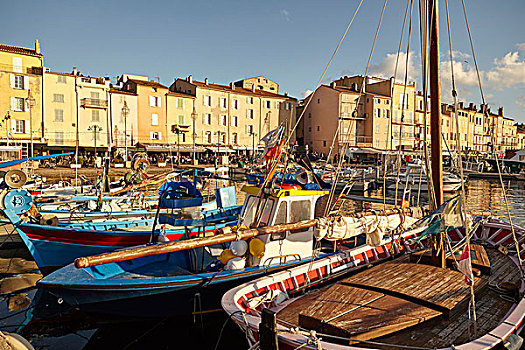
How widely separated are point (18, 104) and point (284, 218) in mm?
50643

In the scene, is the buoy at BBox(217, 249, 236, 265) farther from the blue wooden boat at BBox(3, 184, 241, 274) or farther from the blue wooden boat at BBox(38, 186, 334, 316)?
the blue wooden boat at BBox(3, 184, 241, 274)

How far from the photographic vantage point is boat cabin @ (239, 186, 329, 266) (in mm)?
9297

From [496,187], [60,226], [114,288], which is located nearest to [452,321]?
[114,288]

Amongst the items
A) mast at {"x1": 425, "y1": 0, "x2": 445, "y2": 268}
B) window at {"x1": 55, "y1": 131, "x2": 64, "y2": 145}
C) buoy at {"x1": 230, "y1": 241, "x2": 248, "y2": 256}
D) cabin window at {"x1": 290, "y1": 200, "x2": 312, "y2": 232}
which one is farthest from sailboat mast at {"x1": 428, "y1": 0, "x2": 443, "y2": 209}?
window at {"x1": 55, "y1": 131, "x2": 64, "y2": 145}

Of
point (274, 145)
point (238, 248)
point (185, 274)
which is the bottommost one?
point (185, 274)

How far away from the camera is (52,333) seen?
9.23 meters

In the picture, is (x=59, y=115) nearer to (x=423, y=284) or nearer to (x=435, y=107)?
(x=435, y=107)

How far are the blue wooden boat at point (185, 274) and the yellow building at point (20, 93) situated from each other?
45059mm

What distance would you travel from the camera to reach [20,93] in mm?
48188

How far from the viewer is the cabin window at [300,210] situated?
9477 millimetres

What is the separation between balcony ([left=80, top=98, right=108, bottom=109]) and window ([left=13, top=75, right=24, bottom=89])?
6.94 meters

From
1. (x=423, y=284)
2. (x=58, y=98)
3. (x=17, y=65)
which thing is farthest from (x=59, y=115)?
(x=423, y=284)

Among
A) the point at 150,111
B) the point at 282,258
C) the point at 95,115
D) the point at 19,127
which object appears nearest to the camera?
the point at 282,258

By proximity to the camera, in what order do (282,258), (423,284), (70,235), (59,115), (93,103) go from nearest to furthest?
(423,284), (282,258), (70,235), (59,115), (93,103)
